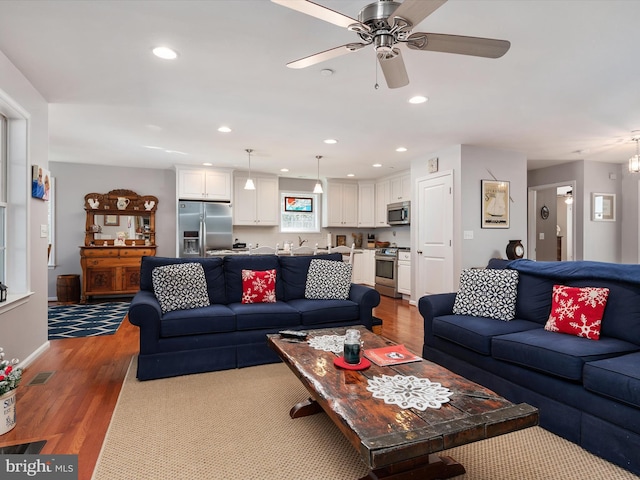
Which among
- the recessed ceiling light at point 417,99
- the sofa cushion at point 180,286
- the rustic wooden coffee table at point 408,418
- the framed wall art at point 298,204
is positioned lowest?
the rustic wooden coffee table at point 408,418

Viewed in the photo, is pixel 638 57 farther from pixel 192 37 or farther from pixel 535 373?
pixel 192 37

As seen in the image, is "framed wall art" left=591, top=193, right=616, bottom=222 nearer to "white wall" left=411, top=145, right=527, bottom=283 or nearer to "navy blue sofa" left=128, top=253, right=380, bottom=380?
"white wall" left=411, top=145, right=527, bottom=283

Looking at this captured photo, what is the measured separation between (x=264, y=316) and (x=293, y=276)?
769 mm

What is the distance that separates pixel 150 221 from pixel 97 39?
4.88m

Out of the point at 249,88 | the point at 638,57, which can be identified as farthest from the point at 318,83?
the point at 638,57

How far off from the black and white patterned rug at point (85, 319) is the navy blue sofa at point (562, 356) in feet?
12.7

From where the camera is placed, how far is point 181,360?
113 inches

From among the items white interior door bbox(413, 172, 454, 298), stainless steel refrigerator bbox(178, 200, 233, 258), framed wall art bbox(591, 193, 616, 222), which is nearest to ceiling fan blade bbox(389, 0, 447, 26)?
white interior door bbox(413, 172, 454, 298)

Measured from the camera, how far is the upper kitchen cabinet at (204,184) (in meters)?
6.42

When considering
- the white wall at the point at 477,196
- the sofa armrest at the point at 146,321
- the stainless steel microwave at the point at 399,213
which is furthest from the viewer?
the stainless steel microwave at the point at 399,213

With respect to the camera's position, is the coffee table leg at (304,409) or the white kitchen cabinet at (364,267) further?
the white kitchen cabinet at (364,267)

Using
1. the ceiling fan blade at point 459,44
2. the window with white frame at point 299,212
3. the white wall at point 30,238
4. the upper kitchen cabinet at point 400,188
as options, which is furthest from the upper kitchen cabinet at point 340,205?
the ceiling fan blade at point 459,44

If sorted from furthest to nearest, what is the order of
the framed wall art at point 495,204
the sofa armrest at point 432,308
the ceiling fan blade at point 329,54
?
the framed wall art at point 495,204 < the sofa armrest at point 432,308 < the ceiling fan blade at point 329,54

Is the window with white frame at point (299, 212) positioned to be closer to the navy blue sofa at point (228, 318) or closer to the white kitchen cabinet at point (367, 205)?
the white kitchen cabinet at point (367, 205)
